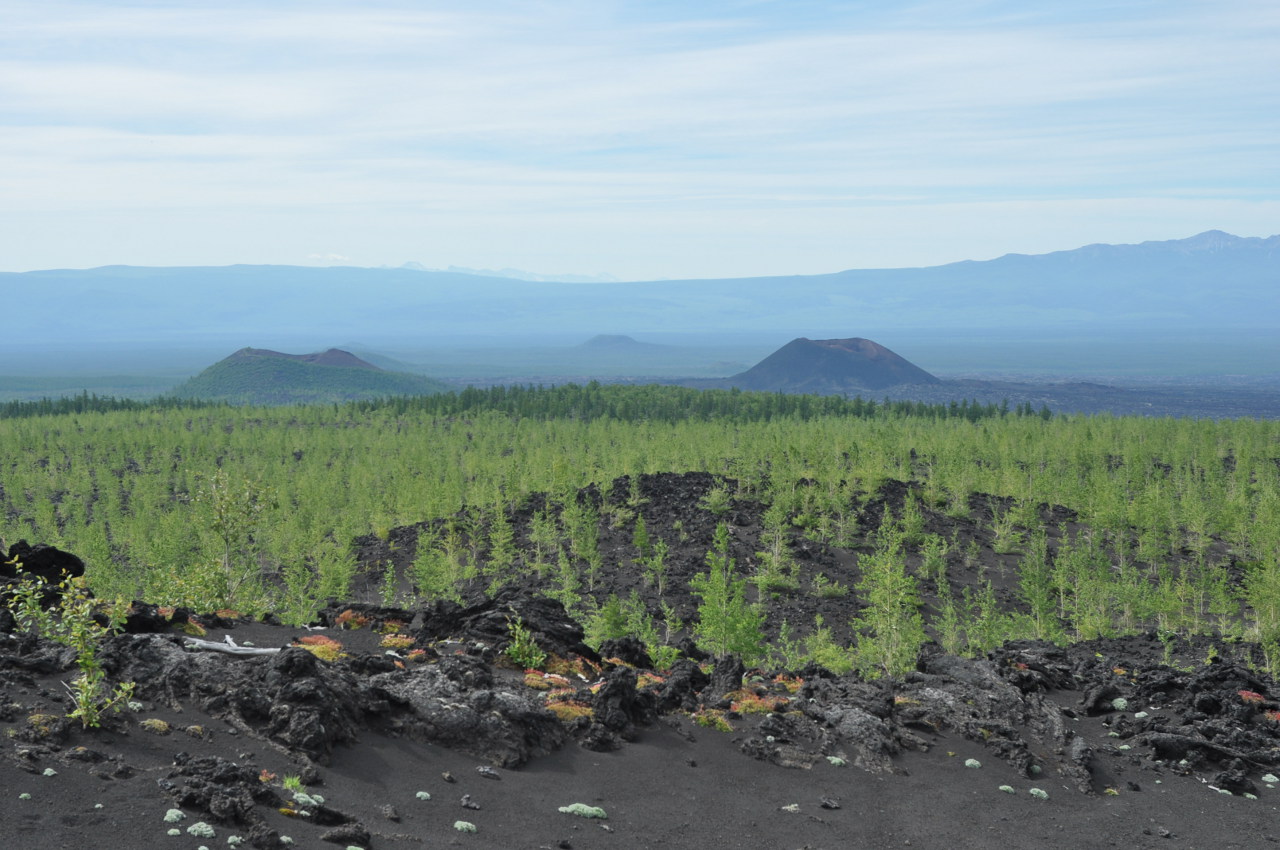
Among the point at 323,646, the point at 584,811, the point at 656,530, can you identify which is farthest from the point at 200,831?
the point at 656,530

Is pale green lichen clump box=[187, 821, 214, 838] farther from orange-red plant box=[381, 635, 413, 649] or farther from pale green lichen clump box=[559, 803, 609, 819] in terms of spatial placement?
orange-red plant box=[381, 635, 413, 649]

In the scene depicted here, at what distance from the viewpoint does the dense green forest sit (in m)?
54.6

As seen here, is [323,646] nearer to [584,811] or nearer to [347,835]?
[584,811]

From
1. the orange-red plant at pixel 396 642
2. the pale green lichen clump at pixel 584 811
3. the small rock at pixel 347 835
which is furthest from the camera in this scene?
the orange-red plant at pixel 396 642

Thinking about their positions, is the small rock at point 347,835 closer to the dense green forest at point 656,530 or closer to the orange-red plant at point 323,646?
the orange-red plant at point 323,646

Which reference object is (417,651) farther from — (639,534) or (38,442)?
(38,442)

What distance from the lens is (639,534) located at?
226 ft

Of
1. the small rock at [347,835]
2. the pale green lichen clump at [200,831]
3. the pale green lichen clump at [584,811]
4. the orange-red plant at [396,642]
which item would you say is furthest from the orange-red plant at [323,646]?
the pale green lichen clump at [200,831]

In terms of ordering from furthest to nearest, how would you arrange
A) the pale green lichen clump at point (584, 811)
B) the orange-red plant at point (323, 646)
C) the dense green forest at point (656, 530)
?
the dense green forest at point (656, 530) < the orange-red plant at point (323, 646) < the pale green lichen clump at point (584, 811)

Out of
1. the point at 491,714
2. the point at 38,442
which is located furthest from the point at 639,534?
the point at 38,442

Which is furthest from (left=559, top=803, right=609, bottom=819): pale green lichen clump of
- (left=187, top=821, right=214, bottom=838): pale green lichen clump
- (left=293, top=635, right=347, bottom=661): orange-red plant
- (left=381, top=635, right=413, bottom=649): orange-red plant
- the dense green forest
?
the dense green forest

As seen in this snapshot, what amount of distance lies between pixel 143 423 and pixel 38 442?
3212cm

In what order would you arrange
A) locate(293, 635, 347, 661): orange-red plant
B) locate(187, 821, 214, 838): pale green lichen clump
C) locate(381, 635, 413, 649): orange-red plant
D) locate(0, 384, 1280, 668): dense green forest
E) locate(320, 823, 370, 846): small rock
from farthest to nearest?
locate(0, 384, 1280, 668): dense green forest
locate(381, 635, 413, 649): orange-red plant
locate(293, 635, 347, 661): orange-red plant
locate(320, 823, 370, 846): small rock
locate(187, 821, 214, 838): pale green lichen clump

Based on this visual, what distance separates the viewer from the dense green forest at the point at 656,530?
54.6 m
